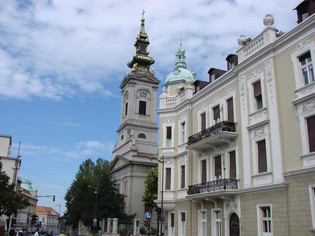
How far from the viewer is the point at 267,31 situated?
2016cm

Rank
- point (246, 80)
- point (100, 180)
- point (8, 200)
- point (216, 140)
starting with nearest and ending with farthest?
point (246, 80) → point (216, 140) → point (8, 200) → point (100, 180)

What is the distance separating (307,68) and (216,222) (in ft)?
39.2

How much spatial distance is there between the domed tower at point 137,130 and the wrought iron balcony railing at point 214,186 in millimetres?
31676

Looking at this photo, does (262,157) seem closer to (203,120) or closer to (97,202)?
(203,120)

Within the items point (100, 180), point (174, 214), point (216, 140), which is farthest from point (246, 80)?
point (100, 180)

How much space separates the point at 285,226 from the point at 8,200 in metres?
21.7

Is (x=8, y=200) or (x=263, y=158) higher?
(x=263, y=158)

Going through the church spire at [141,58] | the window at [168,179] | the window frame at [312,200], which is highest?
the church spire at [141,58]

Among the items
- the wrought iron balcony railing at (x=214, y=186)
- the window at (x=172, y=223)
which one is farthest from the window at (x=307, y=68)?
the window at (x=172, y=223)

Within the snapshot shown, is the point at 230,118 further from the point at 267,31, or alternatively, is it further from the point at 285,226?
the point at 285,226

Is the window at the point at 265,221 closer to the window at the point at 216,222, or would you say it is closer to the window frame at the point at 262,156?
the window frame at the point at 262,156

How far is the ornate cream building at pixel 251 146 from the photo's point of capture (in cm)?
1692

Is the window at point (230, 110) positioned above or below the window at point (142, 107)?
below

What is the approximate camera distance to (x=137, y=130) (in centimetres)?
6419
